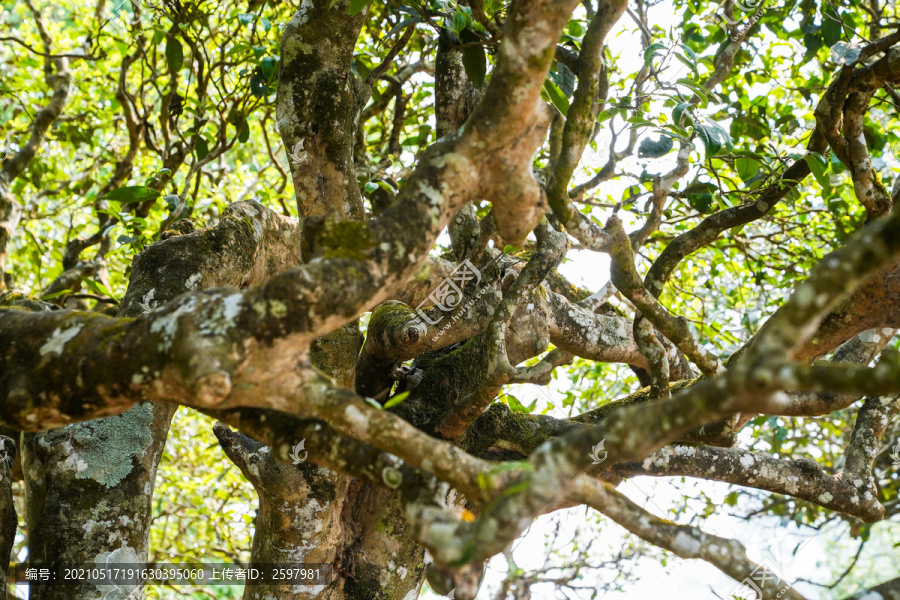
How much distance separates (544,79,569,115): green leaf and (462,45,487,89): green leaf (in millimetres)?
356

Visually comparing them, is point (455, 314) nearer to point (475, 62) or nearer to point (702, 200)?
point (475, 62)

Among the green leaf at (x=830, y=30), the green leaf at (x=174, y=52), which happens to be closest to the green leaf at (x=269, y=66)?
the green leaf at (x=174, y=52)

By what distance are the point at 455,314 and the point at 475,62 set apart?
4.45 ft

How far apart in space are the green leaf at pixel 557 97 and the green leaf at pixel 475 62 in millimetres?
356

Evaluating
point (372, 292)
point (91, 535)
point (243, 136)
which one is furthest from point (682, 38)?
point (91, 535)

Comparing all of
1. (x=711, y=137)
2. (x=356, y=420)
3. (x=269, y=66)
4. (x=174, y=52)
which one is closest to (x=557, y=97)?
(x=711, y=137)

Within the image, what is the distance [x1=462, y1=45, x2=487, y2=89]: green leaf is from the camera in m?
3.03

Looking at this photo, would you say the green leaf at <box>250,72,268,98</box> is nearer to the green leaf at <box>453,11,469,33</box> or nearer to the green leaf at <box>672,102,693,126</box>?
A: the green leaf at <box>453,11,469,33</box>

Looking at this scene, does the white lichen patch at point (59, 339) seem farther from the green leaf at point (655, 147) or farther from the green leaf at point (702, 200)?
the green leaf at point (702, 200)

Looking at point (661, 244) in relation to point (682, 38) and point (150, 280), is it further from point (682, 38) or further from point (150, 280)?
point (150, 280)

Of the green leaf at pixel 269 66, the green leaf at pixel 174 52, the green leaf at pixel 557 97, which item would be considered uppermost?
the green leaf at pixel 174 52

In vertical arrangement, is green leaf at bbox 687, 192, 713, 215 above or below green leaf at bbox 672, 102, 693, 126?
above

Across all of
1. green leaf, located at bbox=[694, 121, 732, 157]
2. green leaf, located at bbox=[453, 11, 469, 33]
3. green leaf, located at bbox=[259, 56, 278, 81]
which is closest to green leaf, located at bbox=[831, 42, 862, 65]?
green leaf, located at bbox=[694, 121, 732, 157]

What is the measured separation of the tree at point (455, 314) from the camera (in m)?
1.76
